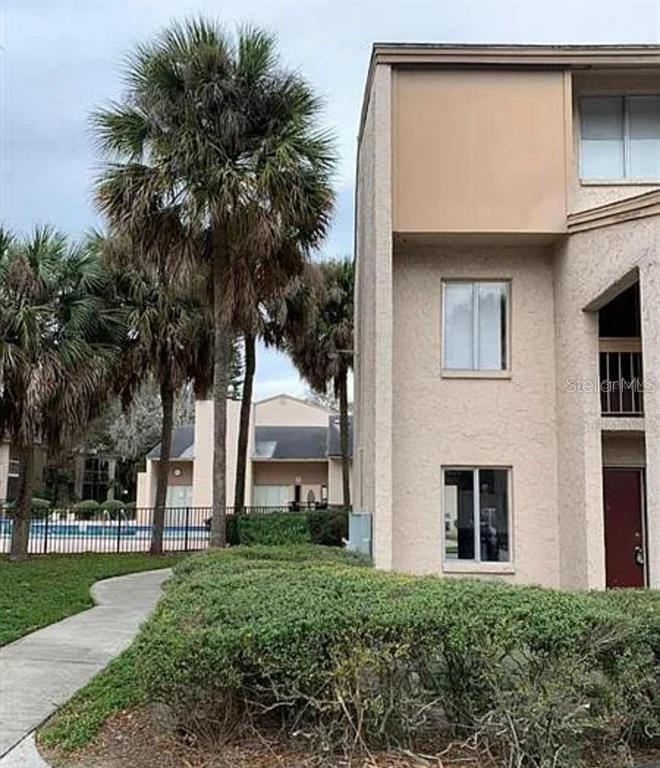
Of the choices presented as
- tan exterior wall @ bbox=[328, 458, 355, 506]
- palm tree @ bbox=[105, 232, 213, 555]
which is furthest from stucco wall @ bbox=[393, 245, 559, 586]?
tan exterior wall @ bbox=[328, 458, 355, 506]

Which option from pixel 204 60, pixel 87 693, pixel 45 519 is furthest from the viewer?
pixel 45 519

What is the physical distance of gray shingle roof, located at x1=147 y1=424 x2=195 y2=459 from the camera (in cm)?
4205

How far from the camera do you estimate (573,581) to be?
1296 cm

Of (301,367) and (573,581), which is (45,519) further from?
(573,581)

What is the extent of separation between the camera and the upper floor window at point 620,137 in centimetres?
1404

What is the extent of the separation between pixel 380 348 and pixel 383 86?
447cm

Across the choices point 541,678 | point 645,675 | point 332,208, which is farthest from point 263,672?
point 332,208

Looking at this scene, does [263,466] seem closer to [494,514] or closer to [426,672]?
[494,514]

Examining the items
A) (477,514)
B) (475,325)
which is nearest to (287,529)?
(477,514)

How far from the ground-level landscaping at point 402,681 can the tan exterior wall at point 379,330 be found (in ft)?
21.0

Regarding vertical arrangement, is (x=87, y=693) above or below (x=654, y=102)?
below

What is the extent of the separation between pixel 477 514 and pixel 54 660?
7211 millimetres

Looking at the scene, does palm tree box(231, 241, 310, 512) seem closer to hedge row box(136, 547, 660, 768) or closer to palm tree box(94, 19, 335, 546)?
palm tree box(94, 19, 335, 546)

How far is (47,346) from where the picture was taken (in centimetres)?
2061
